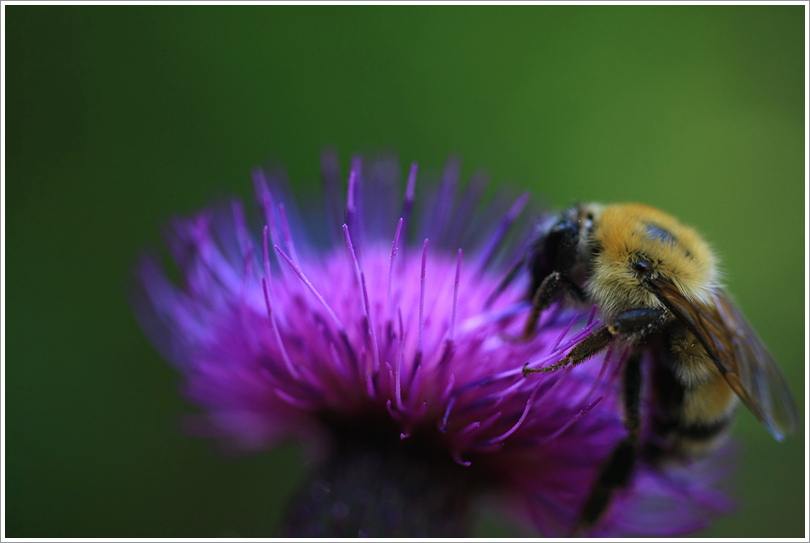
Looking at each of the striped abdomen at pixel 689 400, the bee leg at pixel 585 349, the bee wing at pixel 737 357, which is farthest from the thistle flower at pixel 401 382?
the bee wing at pixel 737 357

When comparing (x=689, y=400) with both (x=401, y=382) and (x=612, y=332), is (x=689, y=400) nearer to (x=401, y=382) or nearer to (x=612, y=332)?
(x=612, y=332)

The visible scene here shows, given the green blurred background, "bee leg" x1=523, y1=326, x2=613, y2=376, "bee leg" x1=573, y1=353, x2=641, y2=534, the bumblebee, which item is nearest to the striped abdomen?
the bumblebee

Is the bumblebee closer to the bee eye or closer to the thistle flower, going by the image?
the bee eye

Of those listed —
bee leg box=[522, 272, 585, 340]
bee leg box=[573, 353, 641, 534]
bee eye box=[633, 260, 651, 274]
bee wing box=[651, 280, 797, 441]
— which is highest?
bee eye box=[633, 260, 651, 274]

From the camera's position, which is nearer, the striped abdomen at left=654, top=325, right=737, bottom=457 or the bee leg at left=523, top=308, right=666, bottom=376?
the bee leg at left=523, top=308, right=666, bottom=376

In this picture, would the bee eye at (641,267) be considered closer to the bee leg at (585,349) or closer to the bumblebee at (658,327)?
the bumblebee at (658,327)
